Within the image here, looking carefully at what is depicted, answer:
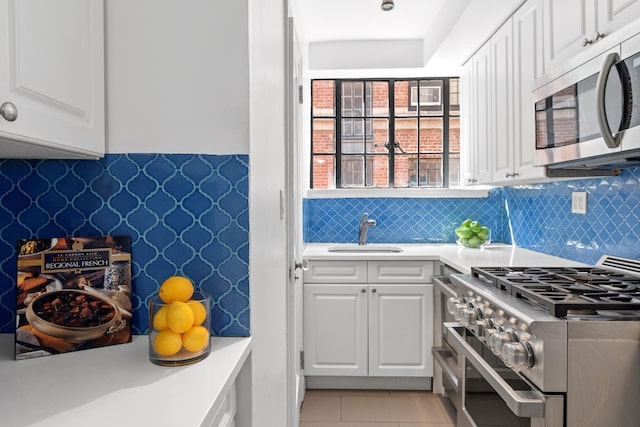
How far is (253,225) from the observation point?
117 centimetres

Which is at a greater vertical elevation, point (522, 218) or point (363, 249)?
point (522, 218)

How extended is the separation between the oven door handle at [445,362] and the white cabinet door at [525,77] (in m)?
1.06

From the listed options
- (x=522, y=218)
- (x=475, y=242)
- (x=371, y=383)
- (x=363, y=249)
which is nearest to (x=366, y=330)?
(x=371, y=383)

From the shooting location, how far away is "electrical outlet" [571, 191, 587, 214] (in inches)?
90.9

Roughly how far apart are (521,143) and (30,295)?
2300 millimetres

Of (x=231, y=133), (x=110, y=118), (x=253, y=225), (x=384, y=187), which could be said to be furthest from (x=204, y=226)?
(x=384, y=187)

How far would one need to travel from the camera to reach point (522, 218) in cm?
306

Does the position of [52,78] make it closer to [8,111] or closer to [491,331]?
[8,111]

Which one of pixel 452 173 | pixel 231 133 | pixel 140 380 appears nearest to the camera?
pixel 140 380

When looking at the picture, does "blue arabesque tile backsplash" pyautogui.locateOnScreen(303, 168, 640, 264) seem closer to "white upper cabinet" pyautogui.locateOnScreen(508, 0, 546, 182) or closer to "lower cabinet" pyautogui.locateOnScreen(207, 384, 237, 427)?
"white upper cabinet" pyautogui.locateOnScreen(508, 0, 546, 182)

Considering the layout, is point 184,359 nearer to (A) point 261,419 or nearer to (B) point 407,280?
(A) point 261,419

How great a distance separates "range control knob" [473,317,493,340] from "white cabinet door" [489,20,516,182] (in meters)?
1.11

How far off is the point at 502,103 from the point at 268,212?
6.10 ft

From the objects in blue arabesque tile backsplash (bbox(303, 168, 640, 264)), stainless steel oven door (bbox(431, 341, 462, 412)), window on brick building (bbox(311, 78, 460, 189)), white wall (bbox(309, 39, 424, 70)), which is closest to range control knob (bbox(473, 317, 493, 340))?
stainless steel oven door (bbox(431, 341, 462, 412))
